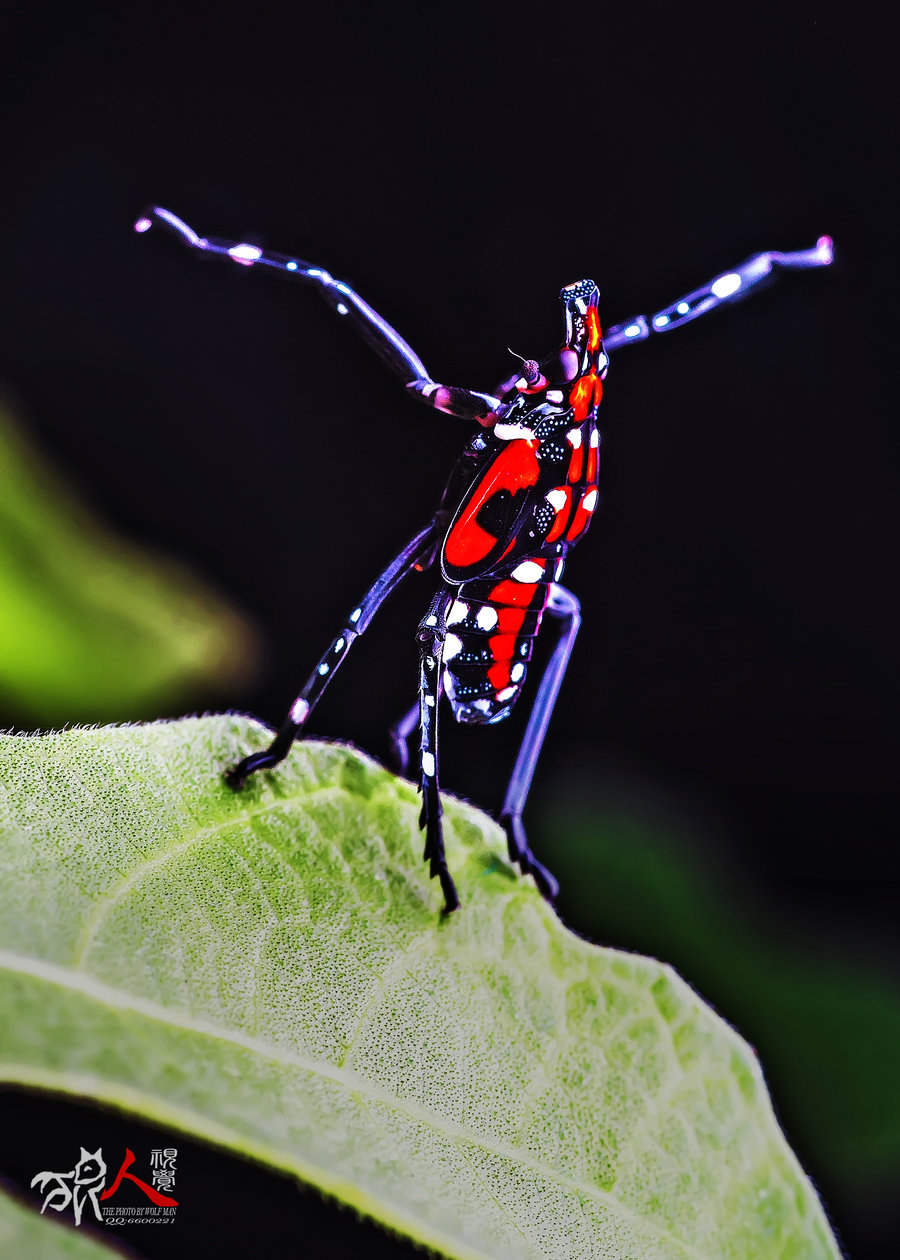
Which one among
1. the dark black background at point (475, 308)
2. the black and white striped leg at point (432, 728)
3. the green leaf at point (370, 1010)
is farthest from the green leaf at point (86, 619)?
the black and white striped leg at point (432, 728)

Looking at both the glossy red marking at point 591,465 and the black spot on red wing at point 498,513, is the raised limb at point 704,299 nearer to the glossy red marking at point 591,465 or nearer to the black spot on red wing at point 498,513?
the glossy red marking at point 591,465

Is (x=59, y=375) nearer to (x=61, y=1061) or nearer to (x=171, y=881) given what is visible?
(x=171, y=881)

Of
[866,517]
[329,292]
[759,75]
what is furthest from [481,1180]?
[759,75]

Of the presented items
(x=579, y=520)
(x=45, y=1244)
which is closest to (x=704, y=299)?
(x=579, y=520)

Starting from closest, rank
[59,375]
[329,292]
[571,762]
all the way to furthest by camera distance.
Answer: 1. [329,292]
2. [59,375]
3. [571,762]

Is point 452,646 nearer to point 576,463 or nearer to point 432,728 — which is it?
point 432,728
